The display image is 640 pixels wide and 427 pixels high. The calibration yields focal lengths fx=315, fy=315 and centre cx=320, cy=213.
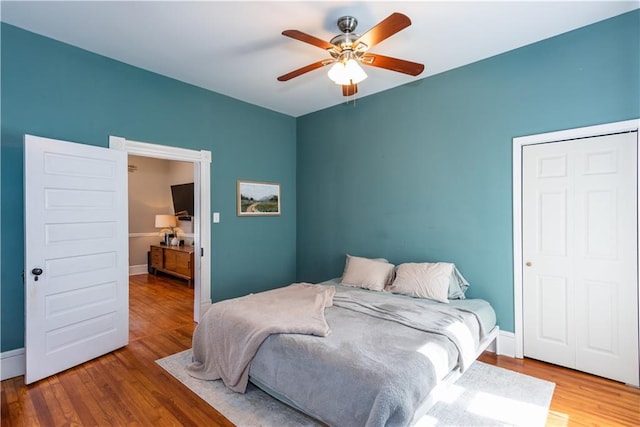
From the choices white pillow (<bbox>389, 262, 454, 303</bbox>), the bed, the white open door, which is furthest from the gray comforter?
the white open door

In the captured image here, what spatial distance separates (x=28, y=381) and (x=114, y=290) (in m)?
0.88

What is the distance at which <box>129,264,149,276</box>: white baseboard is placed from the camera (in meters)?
6.83

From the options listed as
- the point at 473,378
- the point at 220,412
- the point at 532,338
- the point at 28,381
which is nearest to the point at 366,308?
the point at 473,378

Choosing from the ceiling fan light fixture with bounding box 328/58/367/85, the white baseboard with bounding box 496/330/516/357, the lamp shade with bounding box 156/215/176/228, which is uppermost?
the ceiling fan light fixture with bounding box 328/58/367/85

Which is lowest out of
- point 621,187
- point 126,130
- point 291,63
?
point 621,187

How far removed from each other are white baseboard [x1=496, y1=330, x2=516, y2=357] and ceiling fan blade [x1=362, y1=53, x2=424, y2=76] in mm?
2562

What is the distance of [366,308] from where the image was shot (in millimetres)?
2725

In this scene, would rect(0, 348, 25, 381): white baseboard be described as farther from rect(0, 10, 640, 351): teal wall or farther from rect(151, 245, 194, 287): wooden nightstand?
rect(151, 245, 194, 287): wooden nightstand

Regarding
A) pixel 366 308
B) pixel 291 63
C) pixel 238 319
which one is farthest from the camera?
pixel 291 63

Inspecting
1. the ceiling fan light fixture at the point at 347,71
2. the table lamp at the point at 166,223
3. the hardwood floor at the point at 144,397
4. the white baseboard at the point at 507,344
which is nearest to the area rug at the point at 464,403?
the hardwood floor at the point at 144,397

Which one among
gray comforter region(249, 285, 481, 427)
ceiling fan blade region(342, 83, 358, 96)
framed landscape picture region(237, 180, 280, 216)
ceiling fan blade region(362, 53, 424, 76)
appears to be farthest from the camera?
framed landscape picture region(237, 180, 280, 216)

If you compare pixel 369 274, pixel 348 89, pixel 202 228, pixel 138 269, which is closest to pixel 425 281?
pixel 369 274

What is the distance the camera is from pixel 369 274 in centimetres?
350

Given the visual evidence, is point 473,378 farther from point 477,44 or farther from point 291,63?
point 291,63
